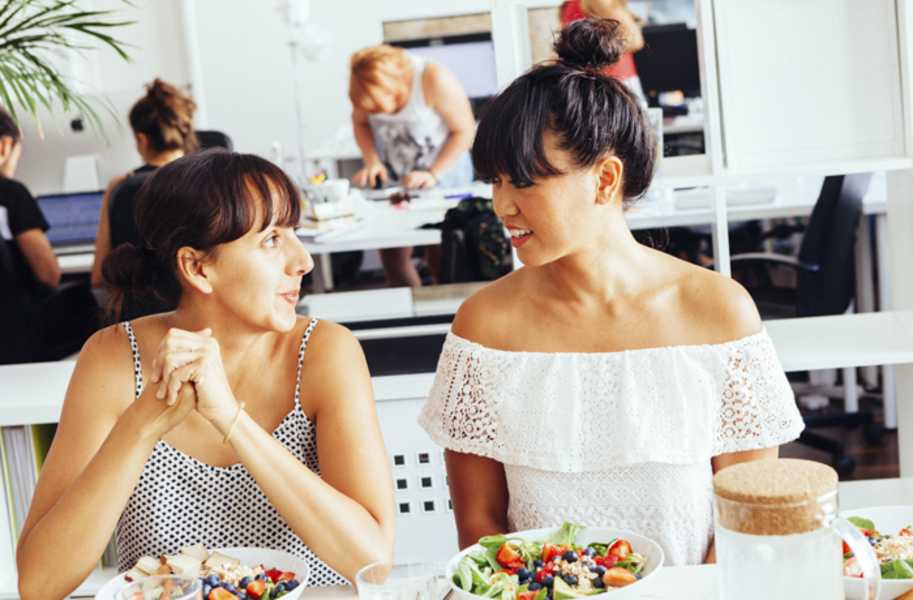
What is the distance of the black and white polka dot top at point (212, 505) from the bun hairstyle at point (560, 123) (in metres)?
0.41

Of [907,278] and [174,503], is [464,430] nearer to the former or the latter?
[174,503]

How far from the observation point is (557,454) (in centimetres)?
163

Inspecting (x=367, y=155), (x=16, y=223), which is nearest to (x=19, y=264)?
(x=16, y=223)

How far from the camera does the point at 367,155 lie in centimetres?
472

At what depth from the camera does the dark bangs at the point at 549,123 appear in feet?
5.00

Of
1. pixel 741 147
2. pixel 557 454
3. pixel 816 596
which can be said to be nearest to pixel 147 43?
pixel 741 147

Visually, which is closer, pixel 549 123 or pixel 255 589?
pixel 255 589

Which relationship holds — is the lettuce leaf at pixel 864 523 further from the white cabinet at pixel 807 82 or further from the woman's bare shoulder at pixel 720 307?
the white cabinet at pixel 807 82

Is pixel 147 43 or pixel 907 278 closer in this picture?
pixel 907 278

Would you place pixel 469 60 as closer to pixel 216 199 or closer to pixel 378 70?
pixel 378 70

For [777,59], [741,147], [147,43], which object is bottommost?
[741,147]

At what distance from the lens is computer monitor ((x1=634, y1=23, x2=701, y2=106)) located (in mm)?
4797

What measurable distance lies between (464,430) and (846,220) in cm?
203

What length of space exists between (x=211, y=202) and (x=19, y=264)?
2.69 metres
